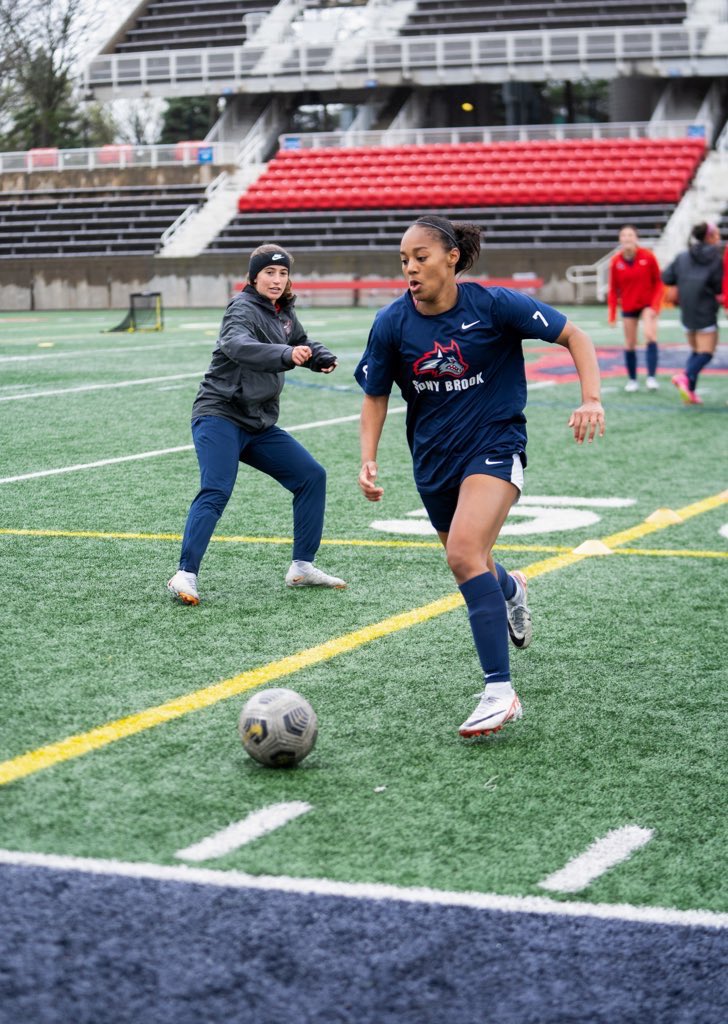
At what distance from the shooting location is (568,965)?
3188mm

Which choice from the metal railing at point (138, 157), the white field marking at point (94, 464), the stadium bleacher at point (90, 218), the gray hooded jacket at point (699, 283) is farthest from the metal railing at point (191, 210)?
the white field marking at point (94, 464)

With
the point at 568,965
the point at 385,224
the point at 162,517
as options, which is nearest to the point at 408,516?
the point at 162,517

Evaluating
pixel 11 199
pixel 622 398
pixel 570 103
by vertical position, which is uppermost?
pixel 570 103

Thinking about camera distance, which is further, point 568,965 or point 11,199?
point 11,199

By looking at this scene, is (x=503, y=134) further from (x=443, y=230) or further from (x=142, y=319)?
(x=443, y=230)

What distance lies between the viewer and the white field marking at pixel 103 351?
69.8ft

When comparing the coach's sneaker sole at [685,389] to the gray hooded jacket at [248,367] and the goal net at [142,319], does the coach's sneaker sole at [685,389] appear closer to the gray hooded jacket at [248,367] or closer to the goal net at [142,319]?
the gray hooded jacket at [248,367]

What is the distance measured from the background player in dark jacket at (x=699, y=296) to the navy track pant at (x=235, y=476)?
29.2 ft

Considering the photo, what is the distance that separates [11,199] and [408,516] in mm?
37833

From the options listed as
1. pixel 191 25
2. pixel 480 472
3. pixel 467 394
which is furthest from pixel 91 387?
pixel 191 25

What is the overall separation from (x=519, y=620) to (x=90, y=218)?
38.4 m

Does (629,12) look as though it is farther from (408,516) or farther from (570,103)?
(408,516)

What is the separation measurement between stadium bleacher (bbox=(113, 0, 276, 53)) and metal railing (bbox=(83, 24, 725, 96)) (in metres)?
1.70

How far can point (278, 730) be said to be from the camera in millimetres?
4473
